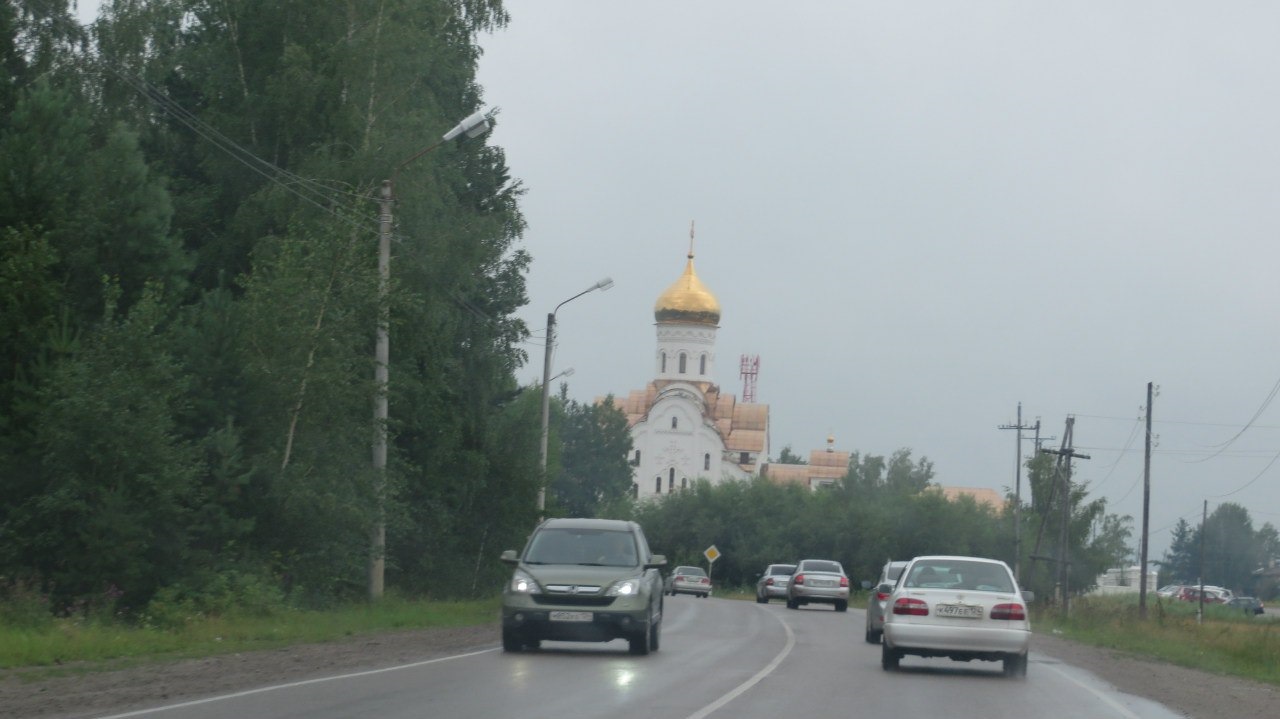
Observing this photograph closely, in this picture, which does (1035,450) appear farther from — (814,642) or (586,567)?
(586,567)

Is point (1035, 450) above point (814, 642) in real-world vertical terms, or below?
above

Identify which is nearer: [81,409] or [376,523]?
[81,409]

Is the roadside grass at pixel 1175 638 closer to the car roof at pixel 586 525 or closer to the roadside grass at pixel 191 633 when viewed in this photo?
the car roof at pixel 586 525

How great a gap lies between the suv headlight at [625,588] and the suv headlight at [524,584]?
851mm

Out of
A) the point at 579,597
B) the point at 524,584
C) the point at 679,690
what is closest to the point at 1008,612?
the point at 579,597

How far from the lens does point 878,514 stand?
9456 centimetres

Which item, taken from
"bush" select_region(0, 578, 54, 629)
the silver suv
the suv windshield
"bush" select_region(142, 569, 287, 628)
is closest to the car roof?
the suv windshield

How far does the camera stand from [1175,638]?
33.4 m

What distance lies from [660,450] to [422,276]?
81.0 m

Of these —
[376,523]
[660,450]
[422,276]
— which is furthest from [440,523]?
[660,450]

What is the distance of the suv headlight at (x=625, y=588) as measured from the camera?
19234 millimetres

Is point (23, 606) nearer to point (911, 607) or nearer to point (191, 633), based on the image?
point (191, 633)

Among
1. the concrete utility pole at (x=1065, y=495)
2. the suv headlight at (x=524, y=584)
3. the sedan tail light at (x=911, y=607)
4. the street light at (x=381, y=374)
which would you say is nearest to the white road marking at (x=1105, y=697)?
the sedan tail light at (x=911, y=607)

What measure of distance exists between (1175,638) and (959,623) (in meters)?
17.0
